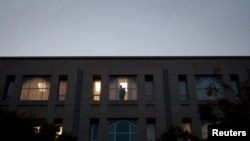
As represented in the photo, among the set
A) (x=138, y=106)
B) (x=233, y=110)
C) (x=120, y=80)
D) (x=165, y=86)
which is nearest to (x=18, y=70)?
(x=120, y=80)

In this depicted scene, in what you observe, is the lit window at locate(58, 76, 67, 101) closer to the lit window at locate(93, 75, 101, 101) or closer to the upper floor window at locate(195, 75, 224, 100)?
the lit window at locate(93, 75, 101, 101)

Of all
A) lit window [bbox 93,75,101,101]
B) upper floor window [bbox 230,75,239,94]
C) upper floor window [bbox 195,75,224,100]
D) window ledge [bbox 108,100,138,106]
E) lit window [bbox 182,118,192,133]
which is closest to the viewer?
lit window [bbox 182,118,192,133]

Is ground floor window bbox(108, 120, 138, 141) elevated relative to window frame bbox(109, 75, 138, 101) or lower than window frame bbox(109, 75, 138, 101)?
lower

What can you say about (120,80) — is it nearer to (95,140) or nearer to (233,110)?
(95,140)

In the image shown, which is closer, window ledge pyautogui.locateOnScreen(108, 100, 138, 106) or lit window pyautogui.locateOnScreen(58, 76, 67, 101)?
window ledge pyautogui.locateOnScreen(108, 100, 138, 106)

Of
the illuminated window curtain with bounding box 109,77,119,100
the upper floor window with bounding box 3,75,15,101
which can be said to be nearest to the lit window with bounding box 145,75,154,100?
the illuminated window curtain with bounding box 109,77,119,100

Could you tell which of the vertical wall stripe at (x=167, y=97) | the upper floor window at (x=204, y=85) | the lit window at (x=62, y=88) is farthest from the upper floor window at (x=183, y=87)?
the lit window at (x=62, y=88)

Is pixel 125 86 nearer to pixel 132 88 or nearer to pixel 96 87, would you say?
pixel 132 88

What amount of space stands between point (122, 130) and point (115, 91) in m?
3.84

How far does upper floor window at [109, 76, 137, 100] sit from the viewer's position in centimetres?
2689

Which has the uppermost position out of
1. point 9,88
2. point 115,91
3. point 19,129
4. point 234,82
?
point 234,82

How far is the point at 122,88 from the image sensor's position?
27219 mm

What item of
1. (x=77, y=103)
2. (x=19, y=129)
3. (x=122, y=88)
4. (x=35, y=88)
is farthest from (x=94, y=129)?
(x=19, y=129)

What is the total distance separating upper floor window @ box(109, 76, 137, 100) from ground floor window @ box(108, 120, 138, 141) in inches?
94.3
